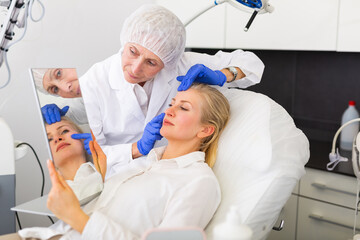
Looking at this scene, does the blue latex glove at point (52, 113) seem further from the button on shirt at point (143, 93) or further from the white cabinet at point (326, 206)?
the white cabinet at point (326, 206)

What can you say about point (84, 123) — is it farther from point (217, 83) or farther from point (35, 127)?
point (35, 127)

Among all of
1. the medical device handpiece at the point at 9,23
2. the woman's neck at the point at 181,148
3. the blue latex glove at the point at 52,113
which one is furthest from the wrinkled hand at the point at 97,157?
the medical device handpiece at the point at 9,23

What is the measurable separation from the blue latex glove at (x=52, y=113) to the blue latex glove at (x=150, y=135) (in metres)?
0.42

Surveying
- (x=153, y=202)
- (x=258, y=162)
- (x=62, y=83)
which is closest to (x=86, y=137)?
(x=62, y=83)

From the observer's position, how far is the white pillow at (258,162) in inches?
51.3

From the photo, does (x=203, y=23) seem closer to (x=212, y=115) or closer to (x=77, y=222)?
(x=212, y=115)

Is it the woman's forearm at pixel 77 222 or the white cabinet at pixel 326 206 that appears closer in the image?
the woman's forearm at pixel 77 222

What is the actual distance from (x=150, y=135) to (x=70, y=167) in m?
0.41

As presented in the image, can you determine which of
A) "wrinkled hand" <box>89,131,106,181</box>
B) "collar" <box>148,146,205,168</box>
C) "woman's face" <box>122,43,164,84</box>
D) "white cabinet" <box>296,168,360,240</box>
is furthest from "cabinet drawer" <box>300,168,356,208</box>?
"wrinkled hand" <box>89,131,106,181</box>

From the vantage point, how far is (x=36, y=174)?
2.25 meters

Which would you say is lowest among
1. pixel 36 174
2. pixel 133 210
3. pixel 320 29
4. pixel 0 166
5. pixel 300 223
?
pixel 300 223

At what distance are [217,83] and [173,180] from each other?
452 millimetres

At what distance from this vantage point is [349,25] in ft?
6.45

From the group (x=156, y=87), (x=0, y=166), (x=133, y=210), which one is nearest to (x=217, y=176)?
(x=133, y=210)
